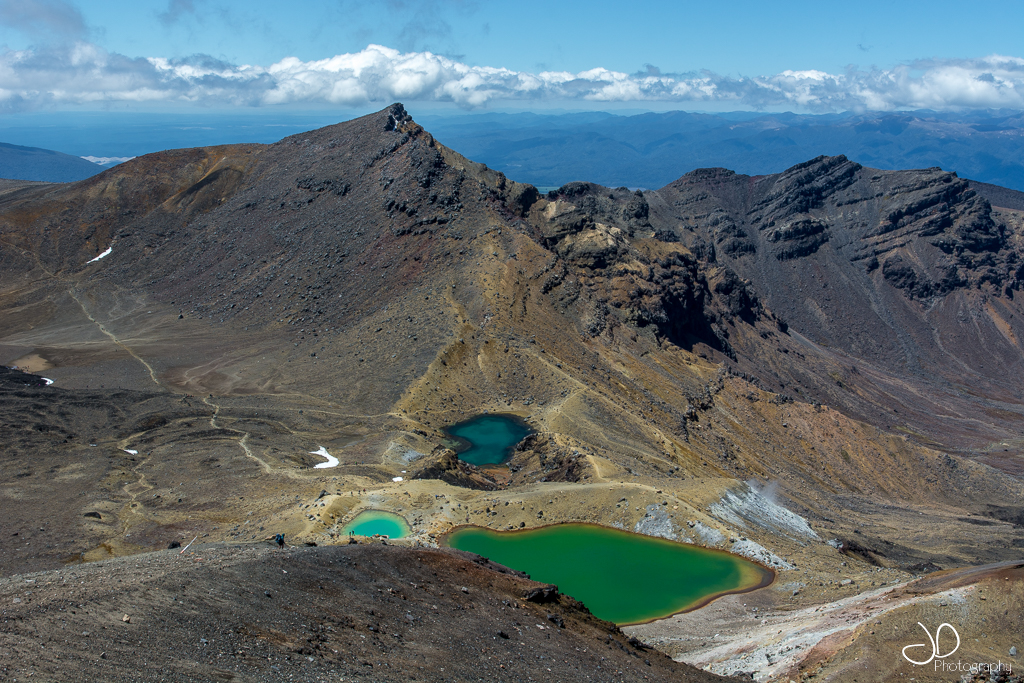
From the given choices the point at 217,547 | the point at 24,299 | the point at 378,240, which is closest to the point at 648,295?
the point at 378,240

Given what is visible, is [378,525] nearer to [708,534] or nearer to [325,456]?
[325,456]

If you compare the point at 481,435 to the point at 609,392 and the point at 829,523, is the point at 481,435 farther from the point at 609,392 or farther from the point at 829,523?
the point at 829,523

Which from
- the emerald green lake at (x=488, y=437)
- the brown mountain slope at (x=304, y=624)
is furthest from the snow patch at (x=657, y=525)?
the emerald green lake at (x=488, y=437)

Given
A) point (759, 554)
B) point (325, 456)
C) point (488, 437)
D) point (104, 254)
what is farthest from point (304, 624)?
point (104, 254)

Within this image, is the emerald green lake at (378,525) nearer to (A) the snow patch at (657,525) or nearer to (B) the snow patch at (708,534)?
(A) the snow patch at (657,525)

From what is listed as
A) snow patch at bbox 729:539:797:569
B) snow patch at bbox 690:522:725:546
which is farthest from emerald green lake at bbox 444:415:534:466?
snow patch at bbox 729:539:797:569

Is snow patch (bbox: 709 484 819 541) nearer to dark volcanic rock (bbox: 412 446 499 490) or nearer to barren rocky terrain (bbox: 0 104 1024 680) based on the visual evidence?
barren rocky terrain (bbox: 0 104 1024 680)
